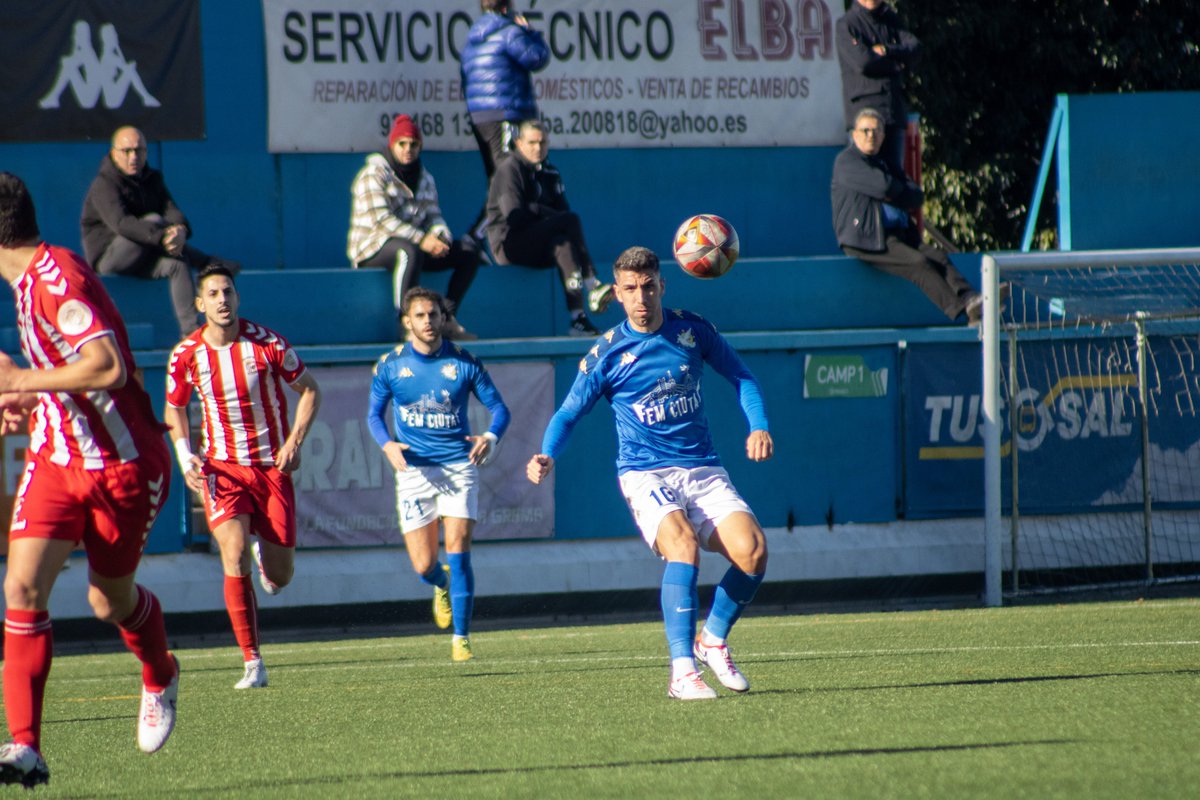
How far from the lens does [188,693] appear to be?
8.77m

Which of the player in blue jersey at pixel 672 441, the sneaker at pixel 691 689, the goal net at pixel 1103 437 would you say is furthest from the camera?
the goal net at pixel 1103 437

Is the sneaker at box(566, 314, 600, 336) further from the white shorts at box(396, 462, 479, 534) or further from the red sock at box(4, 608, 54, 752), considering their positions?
the red sock at box(4, 608, 54, 752)

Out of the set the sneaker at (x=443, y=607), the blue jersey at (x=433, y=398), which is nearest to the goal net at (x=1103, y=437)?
the sneaker at (x=443, y=607)

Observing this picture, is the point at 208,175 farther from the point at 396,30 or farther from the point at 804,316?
the point at 804,316

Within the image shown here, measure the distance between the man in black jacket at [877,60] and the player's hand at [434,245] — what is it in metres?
4.29

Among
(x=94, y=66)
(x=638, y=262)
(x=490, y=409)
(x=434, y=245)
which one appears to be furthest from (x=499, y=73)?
(x=638, y=262)

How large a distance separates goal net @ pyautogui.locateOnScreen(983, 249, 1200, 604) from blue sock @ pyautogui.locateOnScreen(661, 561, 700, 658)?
7062 millimetres

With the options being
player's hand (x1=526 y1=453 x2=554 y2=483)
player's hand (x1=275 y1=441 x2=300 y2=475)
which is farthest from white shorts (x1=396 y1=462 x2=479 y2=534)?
player's hand (x1=526 y1=453 x2=554 y2=483)

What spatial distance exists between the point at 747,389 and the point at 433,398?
338 centimetres

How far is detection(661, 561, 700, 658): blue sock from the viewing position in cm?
732

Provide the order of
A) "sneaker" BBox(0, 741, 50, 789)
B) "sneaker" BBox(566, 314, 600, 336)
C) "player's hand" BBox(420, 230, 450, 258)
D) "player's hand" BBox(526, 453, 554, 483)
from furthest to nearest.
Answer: "sneaker" BBox(566, 314, 600, 336), "player's hand" BBox(420, 230, 450, 258), "player's hand" BBox(526, 453, 554, 483), "sneaker" BBox(0, 741, 50, 789)

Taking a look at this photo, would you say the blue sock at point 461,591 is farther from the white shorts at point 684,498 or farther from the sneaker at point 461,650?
the white shorts at point 684,498

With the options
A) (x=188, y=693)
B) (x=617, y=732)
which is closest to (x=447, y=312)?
(x=188, y=693)

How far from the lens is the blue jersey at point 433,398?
34.8 ft
